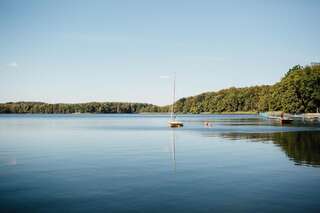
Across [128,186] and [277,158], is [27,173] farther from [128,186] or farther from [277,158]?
[277,158]

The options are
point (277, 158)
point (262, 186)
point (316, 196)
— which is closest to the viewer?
point (316, 196)

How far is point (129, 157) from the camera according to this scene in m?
29.7

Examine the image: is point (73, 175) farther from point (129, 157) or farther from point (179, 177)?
point (129, 157)

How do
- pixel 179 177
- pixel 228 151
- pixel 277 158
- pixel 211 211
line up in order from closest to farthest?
pixel 211 211 → pixel 179 177 → pixel 277 158 → pixel 228 151

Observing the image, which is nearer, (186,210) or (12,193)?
(186,210)

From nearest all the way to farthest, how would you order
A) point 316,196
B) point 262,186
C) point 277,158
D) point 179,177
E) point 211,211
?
point 211,211 < point 316,196 < point 262,186 < point 179,177 < point 277,158

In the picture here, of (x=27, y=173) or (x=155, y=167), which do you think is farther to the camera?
(x=155, y=167)

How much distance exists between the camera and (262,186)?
18.2m

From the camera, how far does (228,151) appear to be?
3353cm

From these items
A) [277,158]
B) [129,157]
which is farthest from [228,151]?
[129,157]

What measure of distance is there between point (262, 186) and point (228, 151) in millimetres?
15339

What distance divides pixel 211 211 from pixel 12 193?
9.09 m

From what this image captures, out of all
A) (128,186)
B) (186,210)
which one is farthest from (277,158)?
(186,210)

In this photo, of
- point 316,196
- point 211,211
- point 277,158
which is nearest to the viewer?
point 211,211
